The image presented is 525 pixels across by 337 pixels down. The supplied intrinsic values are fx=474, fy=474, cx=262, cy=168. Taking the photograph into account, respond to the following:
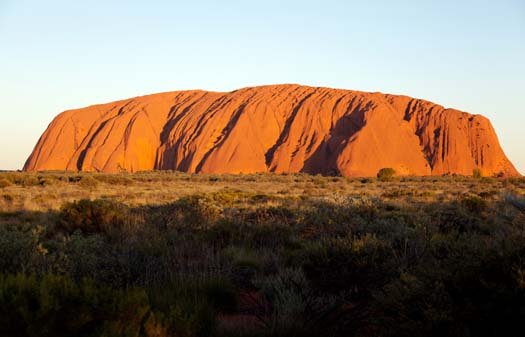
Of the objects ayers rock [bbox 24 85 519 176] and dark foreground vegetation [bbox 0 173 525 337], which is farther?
ayers rock [bbox 24 85 519 176]

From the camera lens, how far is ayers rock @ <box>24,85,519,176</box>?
5950 centimetres

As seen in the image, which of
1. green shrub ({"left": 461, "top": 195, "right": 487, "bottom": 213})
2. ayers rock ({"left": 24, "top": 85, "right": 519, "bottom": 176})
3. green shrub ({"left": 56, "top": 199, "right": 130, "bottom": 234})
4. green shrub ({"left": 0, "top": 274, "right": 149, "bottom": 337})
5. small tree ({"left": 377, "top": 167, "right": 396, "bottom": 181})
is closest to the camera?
green shrub ({"left": 0, "top": 274, "right": 149, "bottom": 337})

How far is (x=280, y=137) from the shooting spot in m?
65.1

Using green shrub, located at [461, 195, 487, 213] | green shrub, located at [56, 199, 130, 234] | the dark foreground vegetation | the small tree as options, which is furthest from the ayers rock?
the dark foreground vegetation

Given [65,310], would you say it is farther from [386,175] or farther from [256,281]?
[386,175]

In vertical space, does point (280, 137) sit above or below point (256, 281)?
above

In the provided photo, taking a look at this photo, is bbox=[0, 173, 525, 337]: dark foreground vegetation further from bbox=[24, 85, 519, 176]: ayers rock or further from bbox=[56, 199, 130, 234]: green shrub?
bbox=[24, 85, 519, 176]: ayers rock

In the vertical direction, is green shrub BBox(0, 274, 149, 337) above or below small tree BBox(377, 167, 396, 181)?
above

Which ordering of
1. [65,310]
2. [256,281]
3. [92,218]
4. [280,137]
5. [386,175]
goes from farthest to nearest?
1. [280,137]
2. [386,175]
3. [92,218]
4. [256,281]
5. [65,310]

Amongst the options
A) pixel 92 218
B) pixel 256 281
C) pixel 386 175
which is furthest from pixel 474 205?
pixel 386 175

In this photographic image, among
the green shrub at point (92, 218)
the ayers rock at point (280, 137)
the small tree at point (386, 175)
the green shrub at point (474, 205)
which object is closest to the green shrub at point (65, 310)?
the green shrub at point (92, 218)

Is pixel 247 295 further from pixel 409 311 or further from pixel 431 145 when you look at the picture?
pixel 431 145

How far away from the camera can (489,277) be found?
3523 mm

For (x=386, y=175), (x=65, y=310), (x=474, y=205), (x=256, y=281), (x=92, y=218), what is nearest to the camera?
(x=65, y=310)
